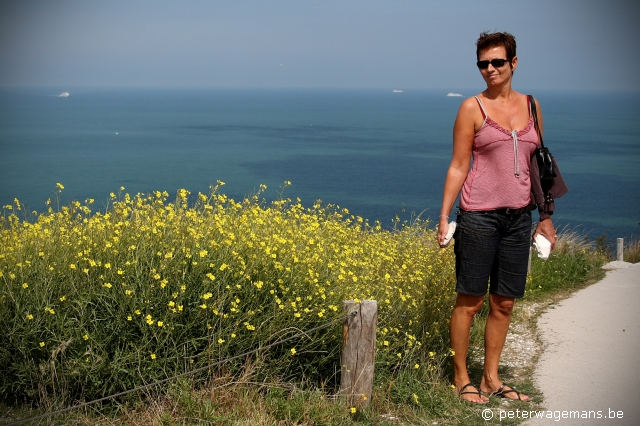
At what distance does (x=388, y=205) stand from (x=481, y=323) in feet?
143

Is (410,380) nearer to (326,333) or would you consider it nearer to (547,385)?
(326,333)

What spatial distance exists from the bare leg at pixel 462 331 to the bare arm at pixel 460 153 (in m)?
0.47

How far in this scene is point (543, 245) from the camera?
4.68 meters

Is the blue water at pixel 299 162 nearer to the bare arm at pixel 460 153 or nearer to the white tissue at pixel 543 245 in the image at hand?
the white tissue at pixel 543 245

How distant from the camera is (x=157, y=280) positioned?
14.8ft

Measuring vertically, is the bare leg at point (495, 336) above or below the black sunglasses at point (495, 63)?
below

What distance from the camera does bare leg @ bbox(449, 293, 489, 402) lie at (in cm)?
462

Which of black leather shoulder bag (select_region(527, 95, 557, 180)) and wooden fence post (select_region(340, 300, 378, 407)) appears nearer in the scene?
wooden fence post (select_region(340, 300, 378, 407))

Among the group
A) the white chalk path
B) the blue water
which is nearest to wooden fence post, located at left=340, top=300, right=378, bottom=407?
the white chalk path

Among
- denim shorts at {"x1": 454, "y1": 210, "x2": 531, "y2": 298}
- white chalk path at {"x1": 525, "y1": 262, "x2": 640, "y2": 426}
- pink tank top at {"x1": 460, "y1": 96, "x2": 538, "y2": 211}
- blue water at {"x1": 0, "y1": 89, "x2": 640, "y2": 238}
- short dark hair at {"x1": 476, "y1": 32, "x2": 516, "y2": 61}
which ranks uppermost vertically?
short dark hair at {"x1": 476, "y1": 32, "x2": 516, "y2": 61}

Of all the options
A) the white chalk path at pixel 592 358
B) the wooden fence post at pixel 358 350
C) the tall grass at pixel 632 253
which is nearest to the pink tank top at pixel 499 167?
the wooden fence post at pixel 358 350

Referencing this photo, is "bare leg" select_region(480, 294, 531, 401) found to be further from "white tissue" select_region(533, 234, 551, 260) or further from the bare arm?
the bare arm

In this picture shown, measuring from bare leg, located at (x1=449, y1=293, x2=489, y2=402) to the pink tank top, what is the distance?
0.63m

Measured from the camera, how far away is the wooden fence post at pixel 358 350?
4.34 m
